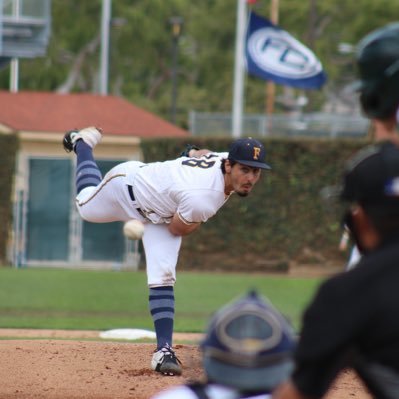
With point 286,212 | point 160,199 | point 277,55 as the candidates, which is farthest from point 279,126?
point 160,199

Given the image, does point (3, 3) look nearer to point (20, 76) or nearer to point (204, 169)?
point (204, 169)

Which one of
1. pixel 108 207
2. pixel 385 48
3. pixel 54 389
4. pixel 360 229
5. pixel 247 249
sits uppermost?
pixel 385 48

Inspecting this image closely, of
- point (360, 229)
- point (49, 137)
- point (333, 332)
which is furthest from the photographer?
point (49, 137)

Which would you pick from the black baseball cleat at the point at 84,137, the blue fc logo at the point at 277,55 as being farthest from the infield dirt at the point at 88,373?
the blue fc logo at the point at 277,55

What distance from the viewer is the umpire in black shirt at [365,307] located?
2.79 metres

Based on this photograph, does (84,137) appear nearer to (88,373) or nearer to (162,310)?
(162,310)

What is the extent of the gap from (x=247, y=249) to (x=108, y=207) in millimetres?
15019

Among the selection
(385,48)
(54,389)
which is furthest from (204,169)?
(385,48)

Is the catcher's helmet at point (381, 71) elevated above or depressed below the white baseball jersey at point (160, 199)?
above

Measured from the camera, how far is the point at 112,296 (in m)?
16.9

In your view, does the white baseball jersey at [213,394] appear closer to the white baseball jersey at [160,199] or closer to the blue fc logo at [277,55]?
the white baseball jersey at [160,199]

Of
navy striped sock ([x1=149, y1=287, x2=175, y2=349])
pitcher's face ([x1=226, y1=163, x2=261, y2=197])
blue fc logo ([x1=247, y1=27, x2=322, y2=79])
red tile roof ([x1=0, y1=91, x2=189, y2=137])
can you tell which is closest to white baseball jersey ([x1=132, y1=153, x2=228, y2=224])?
pitcher's face ([x1=226, y1=163, x2=261, y2=197])

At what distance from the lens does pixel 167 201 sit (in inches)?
283

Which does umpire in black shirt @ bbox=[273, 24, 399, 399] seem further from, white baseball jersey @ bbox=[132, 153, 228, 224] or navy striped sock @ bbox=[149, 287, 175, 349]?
navy striped sock @ bbox=[149, 287, 175, 349]
